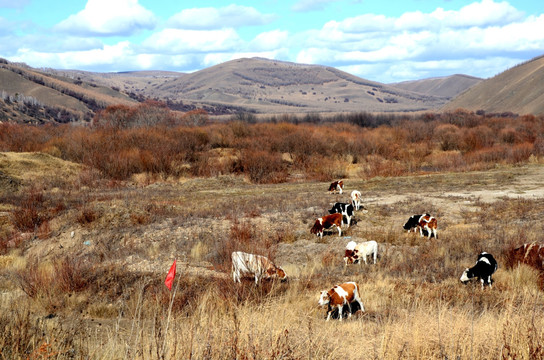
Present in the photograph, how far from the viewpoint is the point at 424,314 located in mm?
5758

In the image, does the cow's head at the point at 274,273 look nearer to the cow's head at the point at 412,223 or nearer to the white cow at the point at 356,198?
the cow's head at the point at 412,223

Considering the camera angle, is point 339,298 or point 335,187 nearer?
point 339,298

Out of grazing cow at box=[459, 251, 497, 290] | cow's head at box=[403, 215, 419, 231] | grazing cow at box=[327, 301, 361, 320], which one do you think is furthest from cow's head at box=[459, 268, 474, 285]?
cow's head at box=[403, 215, 419, 231]

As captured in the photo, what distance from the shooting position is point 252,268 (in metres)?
8.20

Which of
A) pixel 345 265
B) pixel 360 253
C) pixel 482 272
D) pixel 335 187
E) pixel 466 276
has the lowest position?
pixel 345 265

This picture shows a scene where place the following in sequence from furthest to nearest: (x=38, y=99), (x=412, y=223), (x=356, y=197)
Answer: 1. (x=38, y=99)
2. (x=356, y=197)
3. (x=412, y=223)

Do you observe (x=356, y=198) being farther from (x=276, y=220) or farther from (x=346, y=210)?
(x=276, y=220)

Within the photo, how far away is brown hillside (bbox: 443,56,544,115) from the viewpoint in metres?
108

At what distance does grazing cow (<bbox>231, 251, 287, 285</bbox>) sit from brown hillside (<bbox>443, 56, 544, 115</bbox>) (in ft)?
341

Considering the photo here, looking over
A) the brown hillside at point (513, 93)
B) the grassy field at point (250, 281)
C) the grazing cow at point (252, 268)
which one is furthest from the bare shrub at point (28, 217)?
the brown hillside at point (513, 93)

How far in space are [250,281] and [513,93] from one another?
132 m

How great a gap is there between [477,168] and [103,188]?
74.4ft

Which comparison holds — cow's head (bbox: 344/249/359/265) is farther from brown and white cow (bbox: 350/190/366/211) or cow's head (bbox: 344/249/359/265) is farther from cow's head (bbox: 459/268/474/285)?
brown and white cow (bbox: 350/190/366/211)

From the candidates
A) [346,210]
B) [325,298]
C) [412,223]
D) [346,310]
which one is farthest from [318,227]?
[325,298]
